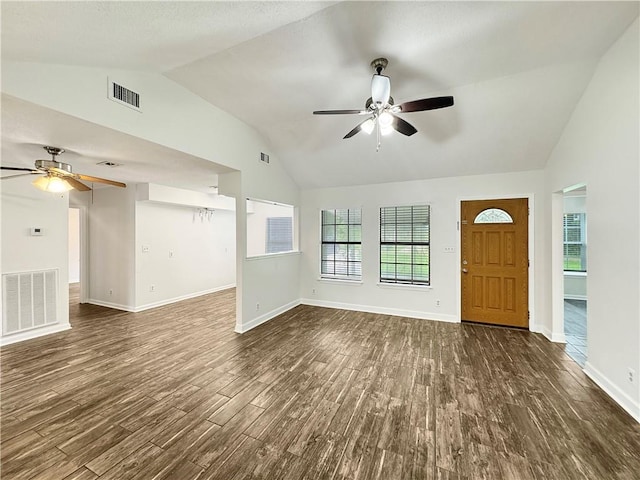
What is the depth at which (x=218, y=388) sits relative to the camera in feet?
8.61

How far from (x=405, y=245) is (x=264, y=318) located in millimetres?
3018

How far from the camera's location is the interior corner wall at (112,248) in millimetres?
5336

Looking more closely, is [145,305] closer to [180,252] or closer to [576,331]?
[180,252]

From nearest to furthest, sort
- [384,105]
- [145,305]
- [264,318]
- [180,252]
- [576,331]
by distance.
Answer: [384,105] → [576,331] → [264,318] → [145,305] → [180,252]

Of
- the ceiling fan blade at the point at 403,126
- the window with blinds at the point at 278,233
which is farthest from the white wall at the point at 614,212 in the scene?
the window with blinds at the point at 278,233

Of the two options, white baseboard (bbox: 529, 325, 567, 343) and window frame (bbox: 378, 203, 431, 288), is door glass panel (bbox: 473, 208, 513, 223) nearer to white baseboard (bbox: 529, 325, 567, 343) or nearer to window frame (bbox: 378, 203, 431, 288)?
window frame (bbox: 378, 203, 431, 288)

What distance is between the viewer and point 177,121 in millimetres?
2957

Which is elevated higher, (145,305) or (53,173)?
(53,173)

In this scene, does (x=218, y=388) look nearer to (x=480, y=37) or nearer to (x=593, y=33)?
(x=480, y=37)

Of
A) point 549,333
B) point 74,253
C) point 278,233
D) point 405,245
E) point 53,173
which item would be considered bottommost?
point 549,333

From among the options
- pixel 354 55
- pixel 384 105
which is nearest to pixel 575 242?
pixel 384 105

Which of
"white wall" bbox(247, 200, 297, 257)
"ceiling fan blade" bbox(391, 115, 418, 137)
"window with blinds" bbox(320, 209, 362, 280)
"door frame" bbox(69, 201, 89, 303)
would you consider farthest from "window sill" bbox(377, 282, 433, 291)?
"door frame" bbox(69, 201, 89, 303)

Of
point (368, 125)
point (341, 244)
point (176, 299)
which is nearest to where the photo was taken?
point (368, 125)

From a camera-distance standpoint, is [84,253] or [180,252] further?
[180,252]
